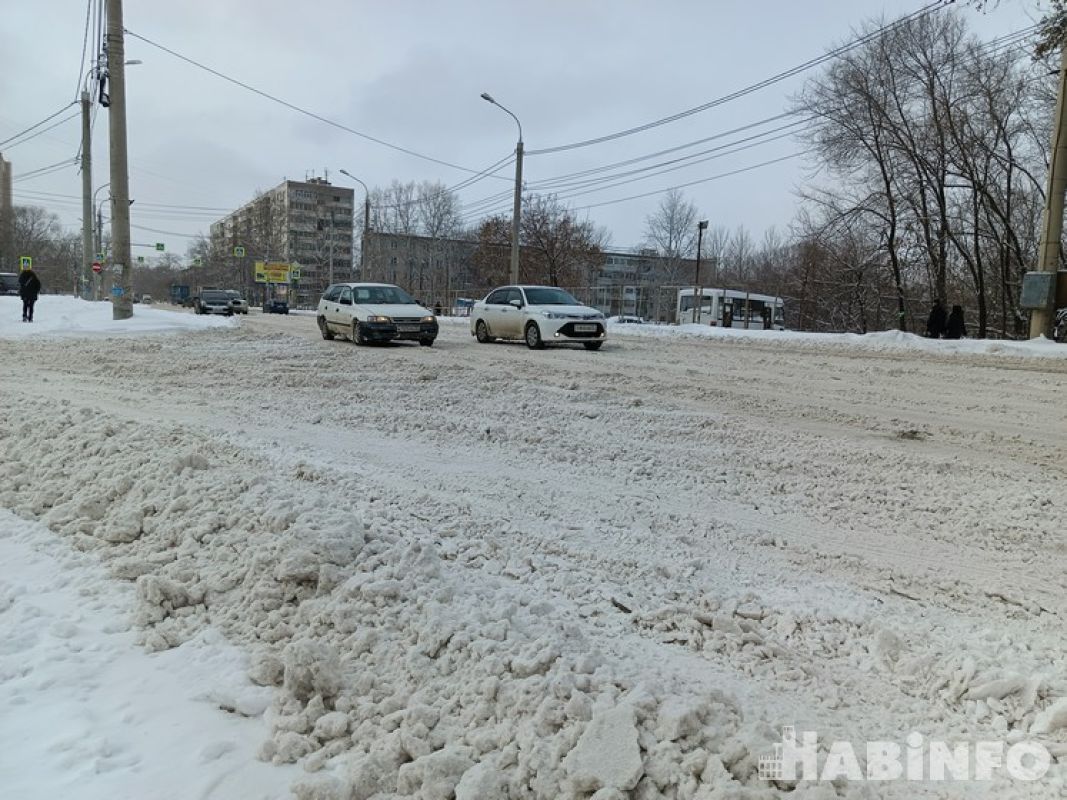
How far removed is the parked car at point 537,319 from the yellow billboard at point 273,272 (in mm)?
67950

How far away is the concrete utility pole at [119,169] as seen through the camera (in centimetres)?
1916

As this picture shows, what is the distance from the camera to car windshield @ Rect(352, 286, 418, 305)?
17.0 metres

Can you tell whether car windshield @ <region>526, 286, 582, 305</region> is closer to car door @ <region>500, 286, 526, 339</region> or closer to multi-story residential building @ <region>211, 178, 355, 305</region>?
car door @ <region>500, 286, 526, 339</region>

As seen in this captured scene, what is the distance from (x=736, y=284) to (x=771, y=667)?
65939 mm

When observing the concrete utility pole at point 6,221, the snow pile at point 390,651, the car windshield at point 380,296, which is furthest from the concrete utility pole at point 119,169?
the concrete utility pole at point 6,221

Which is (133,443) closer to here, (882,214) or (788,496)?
(788,496)

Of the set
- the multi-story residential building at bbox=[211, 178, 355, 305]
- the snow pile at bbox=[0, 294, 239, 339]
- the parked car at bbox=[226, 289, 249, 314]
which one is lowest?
the snow pile at bbox=[0, 294, 239, 339]

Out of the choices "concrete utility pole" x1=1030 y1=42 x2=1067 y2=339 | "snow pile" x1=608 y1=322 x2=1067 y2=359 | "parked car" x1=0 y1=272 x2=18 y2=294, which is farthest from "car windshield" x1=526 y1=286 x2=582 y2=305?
"parked car" x1=0 y1=272 x2=18 y2=294

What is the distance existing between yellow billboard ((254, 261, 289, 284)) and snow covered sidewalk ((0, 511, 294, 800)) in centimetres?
8167

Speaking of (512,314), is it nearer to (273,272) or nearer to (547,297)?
(547,297)

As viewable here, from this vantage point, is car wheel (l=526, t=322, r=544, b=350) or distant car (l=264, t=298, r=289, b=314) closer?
car wheel (l=526, t=322, r=544, b=350)

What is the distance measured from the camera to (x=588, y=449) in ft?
20.0

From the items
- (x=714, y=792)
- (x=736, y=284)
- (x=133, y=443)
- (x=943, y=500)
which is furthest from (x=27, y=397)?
(x=736, y=284)

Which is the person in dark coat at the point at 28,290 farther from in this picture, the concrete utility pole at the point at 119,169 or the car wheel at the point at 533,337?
the car wheel at the point at 533,337
